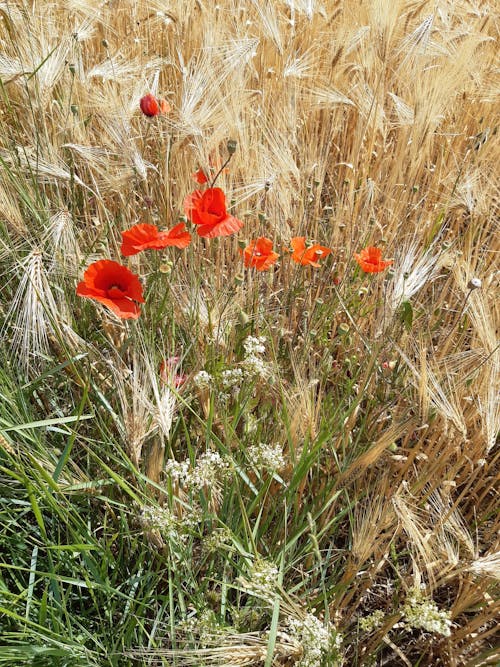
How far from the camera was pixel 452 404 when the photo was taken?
124cm

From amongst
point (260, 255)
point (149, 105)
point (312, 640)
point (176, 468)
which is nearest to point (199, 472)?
point (176, 468)

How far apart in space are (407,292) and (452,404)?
0.25 metres

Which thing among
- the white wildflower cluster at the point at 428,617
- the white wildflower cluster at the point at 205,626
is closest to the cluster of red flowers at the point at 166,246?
the white wildflower cluster at the point at 205,626

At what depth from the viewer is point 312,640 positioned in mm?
992

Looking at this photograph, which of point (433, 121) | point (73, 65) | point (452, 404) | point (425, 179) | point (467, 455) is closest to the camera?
point (452, 404)

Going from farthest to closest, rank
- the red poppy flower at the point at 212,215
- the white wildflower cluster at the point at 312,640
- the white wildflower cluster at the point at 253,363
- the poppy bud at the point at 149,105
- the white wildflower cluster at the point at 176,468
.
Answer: the poppy bud at the point at 149,105 → the red poppy flower at the point at 212,215 → the white wildflower cluster at the point at 253,363 → the white wildflower cluster at the point at 176,468 → the white wildflower cluster at the point at 312,640

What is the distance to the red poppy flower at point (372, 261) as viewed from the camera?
59.3 inches

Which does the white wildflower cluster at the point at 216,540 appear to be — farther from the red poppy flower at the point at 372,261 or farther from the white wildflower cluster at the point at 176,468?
the red poppy flower at the point at 372,261

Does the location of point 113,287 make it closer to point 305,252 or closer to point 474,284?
point 305,252

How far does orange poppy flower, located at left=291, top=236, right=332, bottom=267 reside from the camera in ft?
5.08

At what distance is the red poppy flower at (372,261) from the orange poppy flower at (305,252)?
0.08 metres

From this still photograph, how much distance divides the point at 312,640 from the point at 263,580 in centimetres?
12

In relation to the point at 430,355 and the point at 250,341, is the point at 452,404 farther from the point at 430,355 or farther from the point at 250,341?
the point at 250,341

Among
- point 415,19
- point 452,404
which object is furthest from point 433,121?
point 452,404
